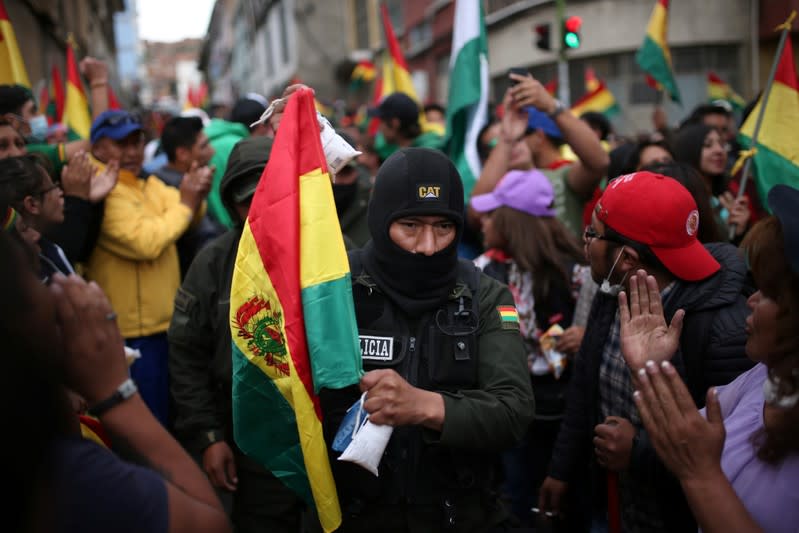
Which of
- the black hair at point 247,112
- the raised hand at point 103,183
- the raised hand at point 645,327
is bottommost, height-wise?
the raised hand at point 645,327

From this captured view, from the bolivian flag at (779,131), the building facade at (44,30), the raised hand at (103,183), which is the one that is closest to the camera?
the raised hand at (103,183)

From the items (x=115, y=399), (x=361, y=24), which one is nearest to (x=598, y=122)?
(x=115, y=399)

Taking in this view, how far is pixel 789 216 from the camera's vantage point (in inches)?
62.4

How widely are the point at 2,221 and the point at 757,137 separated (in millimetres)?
3949

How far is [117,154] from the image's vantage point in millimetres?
4289

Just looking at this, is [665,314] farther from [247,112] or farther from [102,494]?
[247,112]

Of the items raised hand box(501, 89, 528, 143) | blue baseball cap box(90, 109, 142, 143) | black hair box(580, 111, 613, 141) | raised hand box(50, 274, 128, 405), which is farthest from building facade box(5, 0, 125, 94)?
raised hand box(50, 274, 128, 405)

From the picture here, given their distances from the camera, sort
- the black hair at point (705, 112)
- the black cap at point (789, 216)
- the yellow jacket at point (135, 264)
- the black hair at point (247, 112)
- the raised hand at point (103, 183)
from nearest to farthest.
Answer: the black cap at point (789, 216)
the raised hand at point (103, 183)
the yellow jacket at point (135, 264)
the black hair at point (247, 112)
the black hair at point (705, 112)

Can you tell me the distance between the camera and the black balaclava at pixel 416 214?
7.18ft

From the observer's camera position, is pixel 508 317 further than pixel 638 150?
No

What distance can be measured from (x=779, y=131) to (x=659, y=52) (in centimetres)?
248

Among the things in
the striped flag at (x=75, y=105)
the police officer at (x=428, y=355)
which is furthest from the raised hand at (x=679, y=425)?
the striped flag at (x=75, y=105)

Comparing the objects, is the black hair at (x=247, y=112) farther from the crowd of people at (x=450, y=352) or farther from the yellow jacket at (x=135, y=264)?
the yellow jacket at (x=135, y=264)

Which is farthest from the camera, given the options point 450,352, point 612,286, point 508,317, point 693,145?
point 693,145
